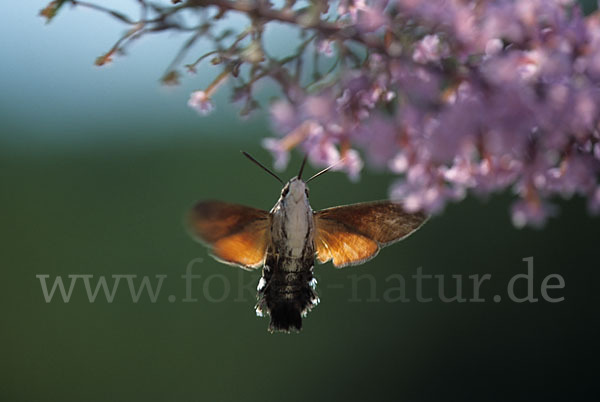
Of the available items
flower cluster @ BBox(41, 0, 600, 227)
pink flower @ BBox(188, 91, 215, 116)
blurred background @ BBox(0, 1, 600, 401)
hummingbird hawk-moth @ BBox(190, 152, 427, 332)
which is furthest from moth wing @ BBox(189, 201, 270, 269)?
blurred background @ BBox(0, 1, 600, 401)

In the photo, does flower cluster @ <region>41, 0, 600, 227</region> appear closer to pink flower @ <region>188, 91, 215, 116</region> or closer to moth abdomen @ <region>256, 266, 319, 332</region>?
pink flower @ <region>188, 91, 215, 116</region>

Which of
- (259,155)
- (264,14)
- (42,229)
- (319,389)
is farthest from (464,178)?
(42,229)

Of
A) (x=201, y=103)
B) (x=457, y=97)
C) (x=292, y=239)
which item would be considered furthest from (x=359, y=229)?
(x=457, y=97)

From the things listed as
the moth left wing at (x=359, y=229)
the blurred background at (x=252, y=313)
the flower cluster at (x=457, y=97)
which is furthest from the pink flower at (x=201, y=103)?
the blurred background at (x=252, y=313)

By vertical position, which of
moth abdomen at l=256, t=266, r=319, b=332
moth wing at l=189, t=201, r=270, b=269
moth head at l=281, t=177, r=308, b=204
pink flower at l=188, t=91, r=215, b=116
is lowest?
moth abdomen at l=256, t=266, r=319, b=332

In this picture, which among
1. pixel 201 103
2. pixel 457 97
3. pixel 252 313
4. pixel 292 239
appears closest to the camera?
pixel 457 97

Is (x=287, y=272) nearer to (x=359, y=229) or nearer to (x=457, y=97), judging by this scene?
(x=359, y=229)

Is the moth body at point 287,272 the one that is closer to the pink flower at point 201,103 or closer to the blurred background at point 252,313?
the pink flower at point 201,103
